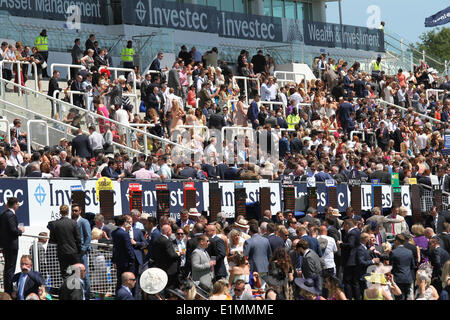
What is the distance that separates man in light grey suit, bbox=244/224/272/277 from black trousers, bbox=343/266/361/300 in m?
1.81

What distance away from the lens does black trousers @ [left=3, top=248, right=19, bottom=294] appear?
16928mm

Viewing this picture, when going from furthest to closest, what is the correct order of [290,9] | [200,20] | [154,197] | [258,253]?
[290,9] → [200,20] → [154,197] → [258,253]

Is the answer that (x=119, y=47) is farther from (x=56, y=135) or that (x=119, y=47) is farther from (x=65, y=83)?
(x=56, y=135)

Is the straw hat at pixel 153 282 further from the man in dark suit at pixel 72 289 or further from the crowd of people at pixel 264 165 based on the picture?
the man in dark suit at pixel 72 289

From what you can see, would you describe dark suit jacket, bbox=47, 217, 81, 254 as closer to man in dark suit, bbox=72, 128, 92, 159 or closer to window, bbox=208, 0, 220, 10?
man in dark suit, bbox=72, 128, 92, 159

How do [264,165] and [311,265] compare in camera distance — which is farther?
[264,165]

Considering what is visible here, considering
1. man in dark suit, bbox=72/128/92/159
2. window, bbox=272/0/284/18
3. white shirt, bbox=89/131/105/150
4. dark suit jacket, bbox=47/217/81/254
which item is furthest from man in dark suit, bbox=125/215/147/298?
window, bbox=272/0/284/18

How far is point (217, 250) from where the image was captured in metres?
18.1

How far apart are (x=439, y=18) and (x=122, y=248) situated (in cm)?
3130

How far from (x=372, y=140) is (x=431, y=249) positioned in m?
12.6

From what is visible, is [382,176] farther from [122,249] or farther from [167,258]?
[122,249]

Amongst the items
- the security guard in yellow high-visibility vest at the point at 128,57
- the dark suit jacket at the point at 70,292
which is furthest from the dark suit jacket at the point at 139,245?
the security guard in yellow high-visibility vest at the point at 128,57

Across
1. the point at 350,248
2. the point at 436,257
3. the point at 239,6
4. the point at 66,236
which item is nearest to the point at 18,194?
the point at 66,236

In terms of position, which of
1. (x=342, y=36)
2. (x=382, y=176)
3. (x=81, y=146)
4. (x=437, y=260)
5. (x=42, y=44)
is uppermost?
(x=342, y=36)
